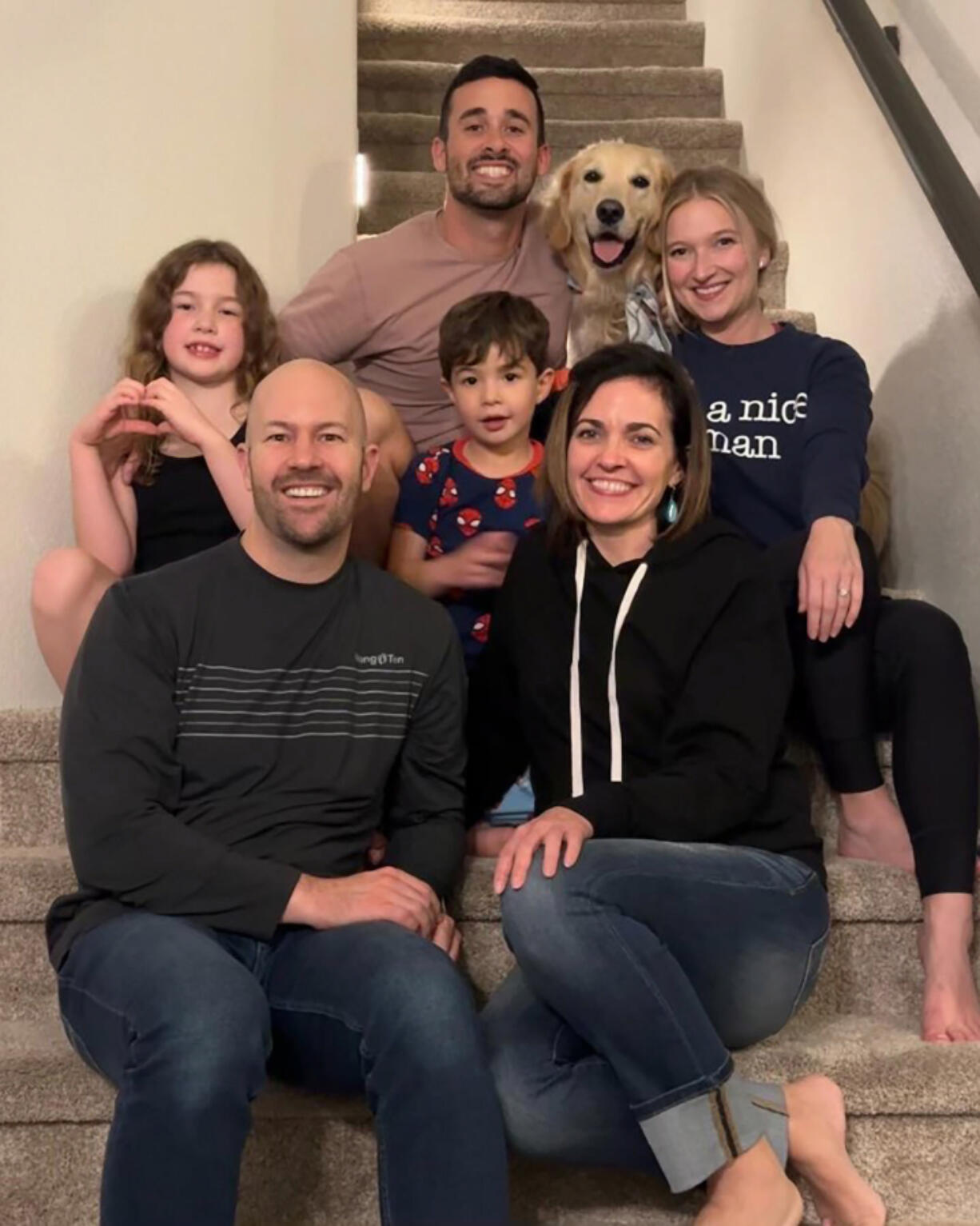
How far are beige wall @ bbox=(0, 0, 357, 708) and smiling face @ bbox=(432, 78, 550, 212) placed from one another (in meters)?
0.39

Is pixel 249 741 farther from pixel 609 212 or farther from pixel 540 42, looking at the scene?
pixel 540 42

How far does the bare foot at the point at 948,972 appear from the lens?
1.65 meters

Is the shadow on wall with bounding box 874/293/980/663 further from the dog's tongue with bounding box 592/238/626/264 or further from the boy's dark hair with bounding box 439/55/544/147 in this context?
the boy's dark hair with bounding box 439/55/544/147

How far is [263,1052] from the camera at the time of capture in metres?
1.35

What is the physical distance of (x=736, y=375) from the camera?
215 cm

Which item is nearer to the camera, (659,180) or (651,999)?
(651,999)

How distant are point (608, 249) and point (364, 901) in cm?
149

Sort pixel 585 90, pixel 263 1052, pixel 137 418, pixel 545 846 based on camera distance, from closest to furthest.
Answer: pixel 263 1052, pixel 545 846, pixel 137 418, pixel 585 90

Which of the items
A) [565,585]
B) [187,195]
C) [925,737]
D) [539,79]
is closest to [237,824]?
[565,585]

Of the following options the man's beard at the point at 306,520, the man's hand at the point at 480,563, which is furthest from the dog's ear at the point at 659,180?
the man's beard at the point at 306,520

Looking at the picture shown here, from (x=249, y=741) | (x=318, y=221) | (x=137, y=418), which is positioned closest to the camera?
(x=249, y=741)

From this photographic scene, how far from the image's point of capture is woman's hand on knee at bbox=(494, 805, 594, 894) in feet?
4.76

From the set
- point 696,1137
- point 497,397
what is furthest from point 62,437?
point 696,1137

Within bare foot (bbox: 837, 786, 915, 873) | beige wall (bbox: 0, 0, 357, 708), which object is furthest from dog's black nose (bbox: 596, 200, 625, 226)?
bare foot (bbox: 837, 786, 915, 873)
